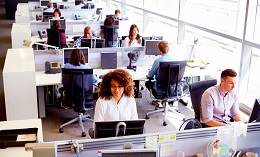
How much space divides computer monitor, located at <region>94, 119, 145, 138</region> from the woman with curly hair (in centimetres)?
75

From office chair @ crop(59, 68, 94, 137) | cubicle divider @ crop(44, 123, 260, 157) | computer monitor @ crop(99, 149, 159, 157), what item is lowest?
office chair @ crop(59, 68, 94, 137)

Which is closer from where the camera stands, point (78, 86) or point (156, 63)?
point (78, 86)

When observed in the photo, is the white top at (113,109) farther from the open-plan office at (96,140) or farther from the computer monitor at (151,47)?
the computer monitor at (151,47)

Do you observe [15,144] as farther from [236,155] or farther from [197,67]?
→ [197,67]

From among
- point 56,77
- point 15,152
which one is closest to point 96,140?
point 15,152

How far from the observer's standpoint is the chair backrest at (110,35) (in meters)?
7.29

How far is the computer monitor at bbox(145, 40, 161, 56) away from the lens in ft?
17.5

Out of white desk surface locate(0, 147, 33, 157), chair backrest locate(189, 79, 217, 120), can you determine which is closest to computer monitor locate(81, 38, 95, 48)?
chair backrest locate(189, 79, 217, 120)

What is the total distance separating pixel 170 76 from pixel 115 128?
7.95ft

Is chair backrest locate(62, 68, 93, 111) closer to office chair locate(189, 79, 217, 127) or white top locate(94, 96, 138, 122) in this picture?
white top locate(94, 96, 138, 122)

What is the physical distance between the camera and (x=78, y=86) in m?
4.25

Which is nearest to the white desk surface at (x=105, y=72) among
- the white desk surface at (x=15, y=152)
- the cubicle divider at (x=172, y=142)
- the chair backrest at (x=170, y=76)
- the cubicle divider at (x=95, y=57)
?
the cubicle divider at (x=95, y=57)

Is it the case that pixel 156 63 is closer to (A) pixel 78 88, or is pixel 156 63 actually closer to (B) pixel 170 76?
(B) pixel 170 76

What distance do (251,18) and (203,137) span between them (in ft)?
9.38
